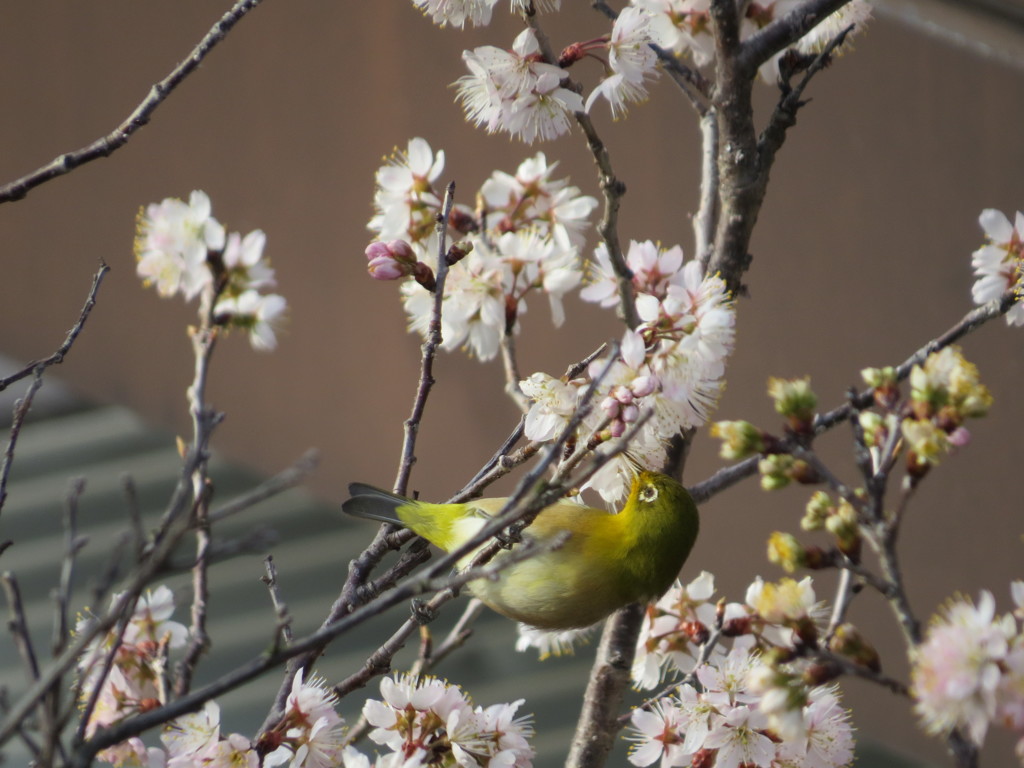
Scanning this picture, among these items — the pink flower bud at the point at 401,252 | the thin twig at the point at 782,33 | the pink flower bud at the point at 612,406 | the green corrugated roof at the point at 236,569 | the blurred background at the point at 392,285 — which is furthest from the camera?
the green corrugated roof at the point at 236,569

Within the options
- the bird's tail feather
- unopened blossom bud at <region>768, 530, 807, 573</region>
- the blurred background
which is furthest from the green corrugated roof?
unopened blossom bud at <region>768, 530, 807, 573</region>

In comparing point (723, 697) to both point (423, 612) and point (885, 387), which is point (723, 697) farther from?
point (885, 387)

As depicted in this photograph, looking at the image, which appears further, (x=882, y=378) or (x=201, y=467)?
(x=201, y=467)

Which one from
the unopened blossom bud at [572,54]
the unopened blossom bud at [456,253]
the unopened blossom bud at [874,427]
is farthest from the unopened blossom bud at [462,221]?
the unopened blossom bud at [874,427]

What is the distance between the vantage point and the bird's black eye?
1378mm

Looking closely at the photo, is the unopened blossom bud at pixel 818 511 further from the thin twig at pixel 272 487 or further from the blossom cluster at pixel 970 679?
the thin twig at pixel 272 487

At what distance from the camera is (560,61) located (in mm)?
1297

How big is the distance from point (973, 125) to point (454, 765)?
2361 mm

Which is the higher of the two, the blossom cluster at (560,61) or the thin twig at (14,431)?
the blossom cluster at (560,61)

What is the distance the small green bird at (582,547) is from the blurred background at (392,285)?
5.60 feet

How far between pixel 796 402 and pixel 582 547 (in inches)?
28.3

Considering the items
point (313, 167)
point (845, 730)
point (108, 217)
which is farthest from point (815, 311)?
point (108, 217)

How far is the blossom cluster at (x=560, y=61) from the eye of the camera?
1.28 metres

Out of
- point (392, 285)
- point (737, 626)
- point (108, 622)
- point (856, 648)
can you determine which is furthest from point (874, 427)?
point (392, 285)
